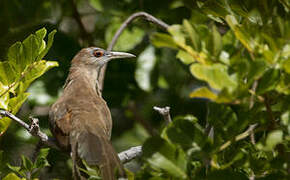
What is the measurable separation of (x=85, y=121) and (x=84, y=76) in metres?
1.43

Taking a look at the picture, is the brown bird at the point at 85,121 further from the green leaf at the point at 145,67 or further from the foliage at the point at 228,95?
the foliage at the point at 228,95

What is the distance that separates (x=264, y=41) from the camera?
1.90 metres

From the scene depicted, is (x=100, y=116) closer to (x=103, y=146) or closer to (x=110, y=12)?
(x=103, y=146)

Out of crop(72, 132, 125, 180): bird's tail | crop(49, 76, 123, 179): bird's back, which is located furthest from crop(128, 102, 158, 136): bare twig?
crop(72, 132, 125, 180): bird's tail

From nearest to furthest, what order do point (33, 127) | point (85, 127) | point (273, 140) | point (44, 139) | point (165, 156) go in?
point (273, 140)
point (165, 156)
point (33, 127)
point (44, 139)
point (85, 127)

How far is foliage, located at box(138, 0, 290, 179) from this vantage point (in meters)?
1.71

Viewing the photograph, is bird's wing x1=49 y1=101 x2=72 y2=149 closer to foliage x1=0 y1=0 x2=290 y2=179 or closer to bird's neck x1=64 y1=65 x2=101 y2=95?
bird's neck x1=64 y1=65 x2=101 y2=95

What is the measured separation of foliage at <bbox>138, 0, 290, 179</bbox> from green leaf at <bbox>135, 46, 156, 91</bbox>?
290 cm

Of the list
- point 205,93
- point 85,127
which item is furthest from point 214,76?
point 85,127

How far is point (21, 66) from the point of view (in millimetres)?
2641

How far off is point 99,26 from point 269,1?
3267 mm

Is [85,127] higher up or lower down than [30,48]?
lower down

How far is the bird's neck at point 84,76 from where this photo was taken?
465 centimetres

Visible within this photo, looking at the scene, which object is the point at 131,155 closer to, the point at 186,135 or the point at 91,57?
the point at 186,135
